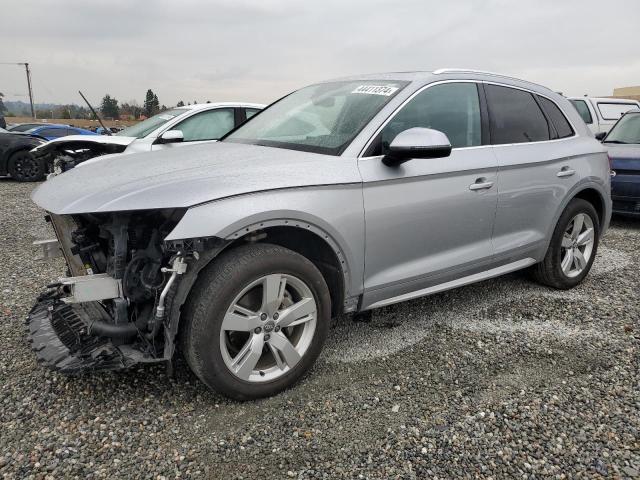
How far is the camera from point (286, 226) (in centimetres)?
248

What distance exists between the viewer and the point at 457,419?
2.43 metres

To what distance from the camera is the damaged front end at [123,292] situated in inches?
89.8

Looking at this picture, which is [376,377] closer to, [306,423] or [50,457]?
[306,423]

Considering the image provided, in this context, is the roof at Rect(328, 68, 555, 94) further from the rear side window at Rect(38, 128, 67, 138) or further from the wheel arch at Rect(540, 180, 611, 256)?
the rear side window at Rect(38, 128, 67, 138)

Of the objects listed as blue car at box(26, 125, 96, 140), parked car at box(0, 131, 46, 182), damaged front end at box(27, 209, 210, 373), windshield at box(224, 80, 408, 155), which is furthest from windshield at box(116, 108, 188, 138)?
blue car at box(26, 125, 96, 140)

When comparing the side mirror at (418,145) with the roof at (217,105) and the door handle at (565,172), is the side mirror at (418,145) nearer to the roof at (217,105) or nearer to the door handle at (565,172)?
the door handle at (565,172)

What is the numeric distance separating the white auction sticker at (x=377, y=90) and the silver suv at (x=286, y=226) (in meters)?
0.02

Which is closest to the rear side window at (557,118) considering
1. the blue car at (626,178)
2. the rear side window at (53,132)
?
the blue car at (626,178)

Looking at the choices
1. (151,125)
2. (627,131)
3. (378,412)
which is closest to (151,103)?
(151,125)

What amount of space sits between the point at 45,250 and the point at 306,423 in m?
1.98

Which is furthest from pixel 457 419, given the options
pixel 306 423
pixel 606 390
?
pixel 606 390

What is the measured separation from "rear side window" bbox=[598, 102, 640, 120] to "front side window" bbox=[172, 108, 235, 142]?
8.83 metres

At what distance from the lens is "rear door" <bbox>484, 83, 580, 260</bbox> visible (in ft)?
11.4

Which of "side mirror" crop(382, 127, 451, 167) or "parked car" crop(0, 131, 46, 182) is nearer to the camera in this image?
"side mirror" crop(382, 127, 451, 167)
